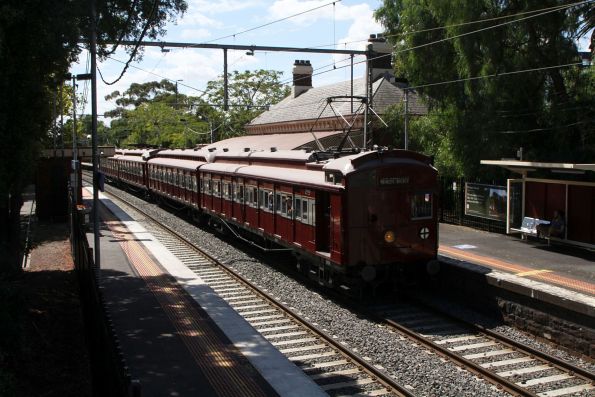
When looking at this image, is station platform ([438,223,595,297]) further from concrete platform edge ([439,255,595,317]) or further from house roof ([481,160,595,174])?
house roof ([481,160,595,174])

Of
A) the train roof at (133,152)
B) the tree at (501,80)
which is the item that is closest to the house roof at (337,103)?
the tree at (501,80)

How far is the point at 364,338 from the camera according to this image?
10.4 meters

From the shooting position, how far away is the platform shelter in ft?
55.7

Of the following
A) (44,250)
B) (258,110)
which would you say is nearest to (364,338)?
(44,250)

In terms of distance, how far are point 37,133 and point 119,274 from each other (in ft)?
14.9

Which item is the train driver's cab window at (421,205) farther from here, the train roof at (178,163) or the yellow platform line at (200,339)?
the train roof at (178,163)

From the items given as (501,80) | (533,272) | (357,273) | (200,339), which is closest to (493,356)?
(357,273)

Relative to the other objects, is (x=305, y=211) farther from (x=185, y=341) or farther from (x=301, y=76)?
(x=301, y=76)

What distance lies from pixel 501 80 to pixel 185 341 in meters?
15.5

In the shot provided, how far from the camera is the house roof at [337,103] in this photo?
31938 millimetres

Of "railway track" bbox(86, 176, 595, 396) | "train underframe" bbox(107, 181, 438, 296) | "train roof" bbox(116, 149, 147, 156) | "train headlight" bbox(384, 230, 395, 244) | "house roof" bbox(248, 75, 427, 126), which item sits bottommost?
"railway track" bbox(86, 176, 595, 396)

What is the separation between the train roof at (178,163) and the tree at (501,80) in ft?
31.7

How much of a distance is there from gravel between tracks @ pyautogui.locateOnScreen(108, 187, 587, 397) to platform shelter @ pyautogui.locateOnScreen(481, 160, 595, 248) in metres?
7.55

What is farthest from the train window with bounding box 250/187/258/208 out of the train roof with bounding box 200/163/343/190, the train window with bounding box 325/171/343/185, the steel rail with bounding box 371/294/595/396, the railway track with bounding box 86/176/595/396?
the steel rail with bounding box 371/294/595/396
